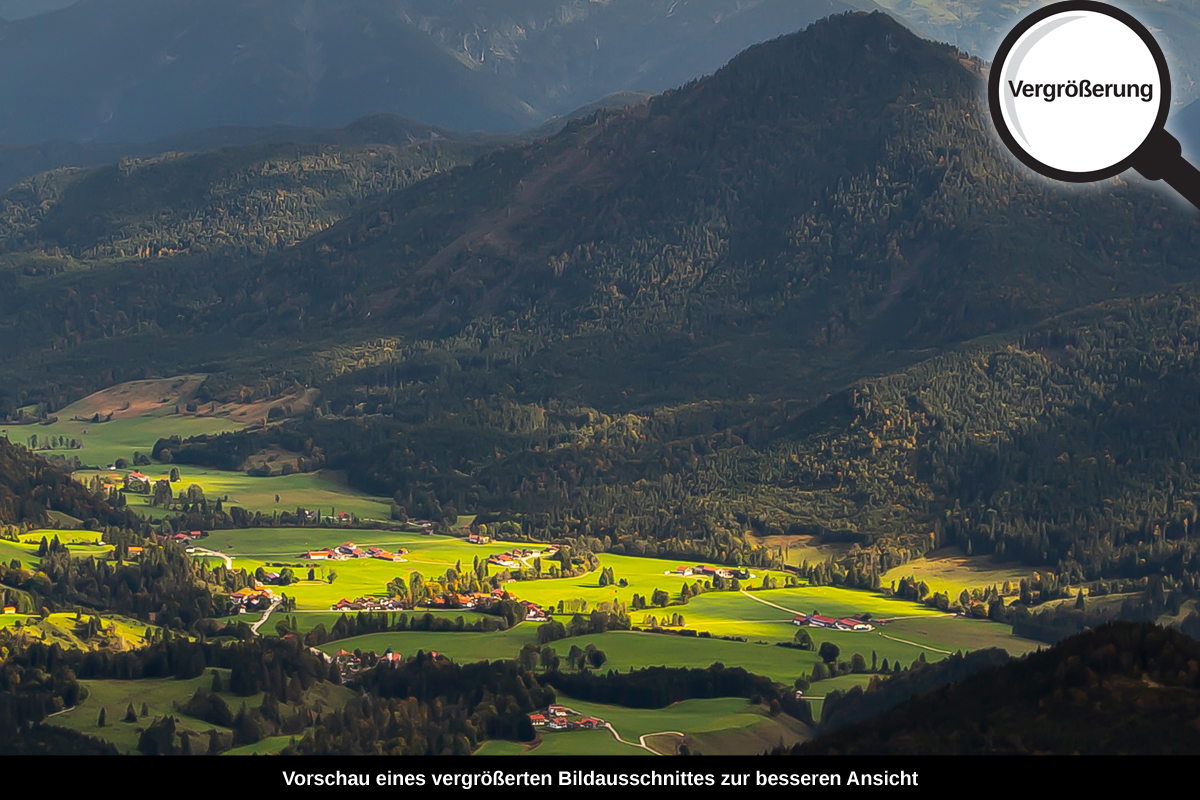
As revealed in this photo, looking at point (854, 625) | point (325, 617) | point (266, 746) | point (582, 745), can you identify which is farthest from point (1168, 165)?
point (325, 617)

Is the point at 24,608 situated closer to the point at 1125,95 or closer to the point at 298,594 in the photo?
the point at 298,594

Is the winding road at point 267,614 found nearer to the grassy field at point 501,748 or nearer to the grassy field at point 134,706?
the grassy field at point 134,706

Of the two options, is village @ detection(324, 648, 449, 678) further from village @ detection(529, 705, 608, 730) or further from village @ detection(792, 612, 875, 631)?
village @ detection(792, 612, 875, 631)

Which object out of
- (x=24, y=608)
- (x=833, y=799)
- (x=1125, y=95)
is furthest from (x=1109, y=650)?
(x=24, y=608)

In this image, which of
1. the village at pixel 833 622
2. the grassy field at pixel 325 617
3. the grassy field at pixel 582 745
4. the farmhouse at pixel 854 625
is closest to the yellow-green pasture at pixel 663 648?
the farmhouse at pixel 854 625

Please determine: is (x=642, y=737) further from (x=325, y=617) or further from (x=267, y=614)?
(x=267, y=614)

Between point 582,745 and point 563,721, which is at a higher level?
point 582,745
